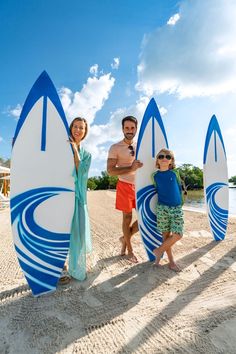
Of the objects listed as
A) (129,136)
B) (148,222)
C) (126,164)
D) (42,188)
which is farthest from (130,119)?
(42,188)

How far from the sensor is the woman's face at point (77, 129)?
294cm

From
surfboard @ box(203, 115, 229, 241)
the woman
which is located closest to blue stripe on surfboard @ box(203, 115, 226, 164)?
surfboard @ box(203, 115, 229, 241)

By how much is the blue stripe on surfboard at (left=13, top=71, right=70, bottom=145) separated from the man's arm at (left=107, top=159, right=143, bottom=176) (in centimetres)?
86

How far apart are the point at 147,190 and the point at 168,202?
0.38 meters

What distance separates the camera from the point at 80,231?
9.55ft

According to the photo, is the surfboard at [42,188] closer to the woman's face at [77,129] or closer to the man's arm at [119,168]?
the woman's face at [77,129]

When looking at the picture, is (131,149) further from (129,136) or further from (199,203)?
(199,203)

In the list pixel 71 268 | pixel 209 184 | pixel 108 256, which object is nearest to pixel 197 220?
pixel 209 184

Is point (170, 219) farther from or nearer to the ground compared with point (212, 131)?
nearer to the ground

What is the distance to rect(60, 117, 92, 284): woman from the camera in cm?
288

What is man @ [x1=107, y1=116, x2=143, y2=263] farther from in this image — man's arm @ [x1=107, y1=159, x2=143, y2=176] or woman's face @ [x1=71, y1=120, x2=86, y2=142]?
woman's face @ [x1=71, y1=120, x2=86, y2=142]

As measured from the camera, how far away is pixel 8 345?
1825mm

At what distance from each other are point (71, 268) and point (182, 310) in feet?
4.23

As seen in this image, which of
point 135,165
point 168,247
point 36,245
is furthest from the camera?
point 135,165
